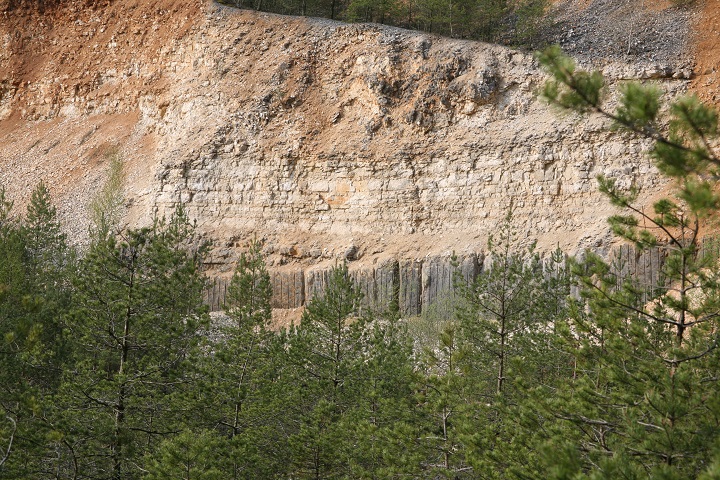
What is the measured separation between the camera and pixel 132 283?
1407cm

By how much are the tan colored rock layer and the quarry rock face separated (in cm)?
7

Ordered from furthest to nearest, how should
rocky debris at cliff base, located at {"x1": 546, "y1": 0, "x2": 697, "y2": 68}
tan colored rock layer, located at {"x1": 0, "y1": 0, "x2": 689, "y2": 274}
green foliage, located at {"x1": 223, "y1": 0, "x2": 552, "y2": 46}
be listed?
green foliage, located at {"x1": 223, "y1": 0, "x2": 552, "y2": 46}, rocky debris at cliff base, located at {"x1": 546, "y1": 0, "x2": 697, "y2": 68}, tan colored rock layer, located at {"x1": 0, "y1": 0, "x2": 689, "y2": 274}

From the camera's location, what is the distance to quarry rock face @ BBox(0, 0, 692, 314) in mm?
30359

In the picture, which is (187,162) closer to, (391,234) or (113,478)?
(391,234)

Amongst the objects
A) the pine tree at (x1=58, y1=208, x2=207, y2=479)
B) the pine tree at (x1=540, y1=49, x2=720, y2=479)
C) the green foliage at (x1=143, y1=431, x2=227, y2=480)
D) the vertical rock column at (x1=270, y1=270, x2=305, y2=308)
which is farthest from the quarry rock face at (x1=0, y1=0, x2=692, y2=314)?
the pine tree at (x1=540, y1=49, x2=720, y2=479)

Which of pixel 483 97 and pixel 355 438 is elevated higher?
pixel 483 97

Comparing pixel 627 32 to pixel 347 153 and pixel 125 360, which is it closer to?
pixel 347 153

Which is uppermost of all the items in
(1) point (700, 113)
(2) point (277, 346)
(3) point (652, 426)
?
(1) point (700, 113)

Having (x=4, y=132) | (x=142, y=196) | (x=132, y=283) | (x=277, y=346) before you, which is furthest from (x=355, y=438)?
(x=4, y=132)

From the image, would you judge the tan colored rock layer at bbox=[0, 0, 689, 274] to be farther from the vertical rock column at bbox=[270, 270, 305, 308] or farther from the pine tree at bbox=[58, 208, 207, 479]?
the pine tree at bbox=[58, 208, 207, 479]

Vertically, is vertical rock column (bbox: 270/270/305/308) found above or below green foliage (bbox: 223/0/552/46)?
below

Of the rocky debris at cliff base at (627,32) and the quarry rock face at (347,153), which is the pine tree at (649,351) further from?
the rocky debris at cliff base at (627,32)

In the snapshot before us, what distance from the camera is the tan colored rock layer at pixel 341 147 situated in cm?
3066

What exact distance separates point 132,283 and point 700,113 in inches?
425
